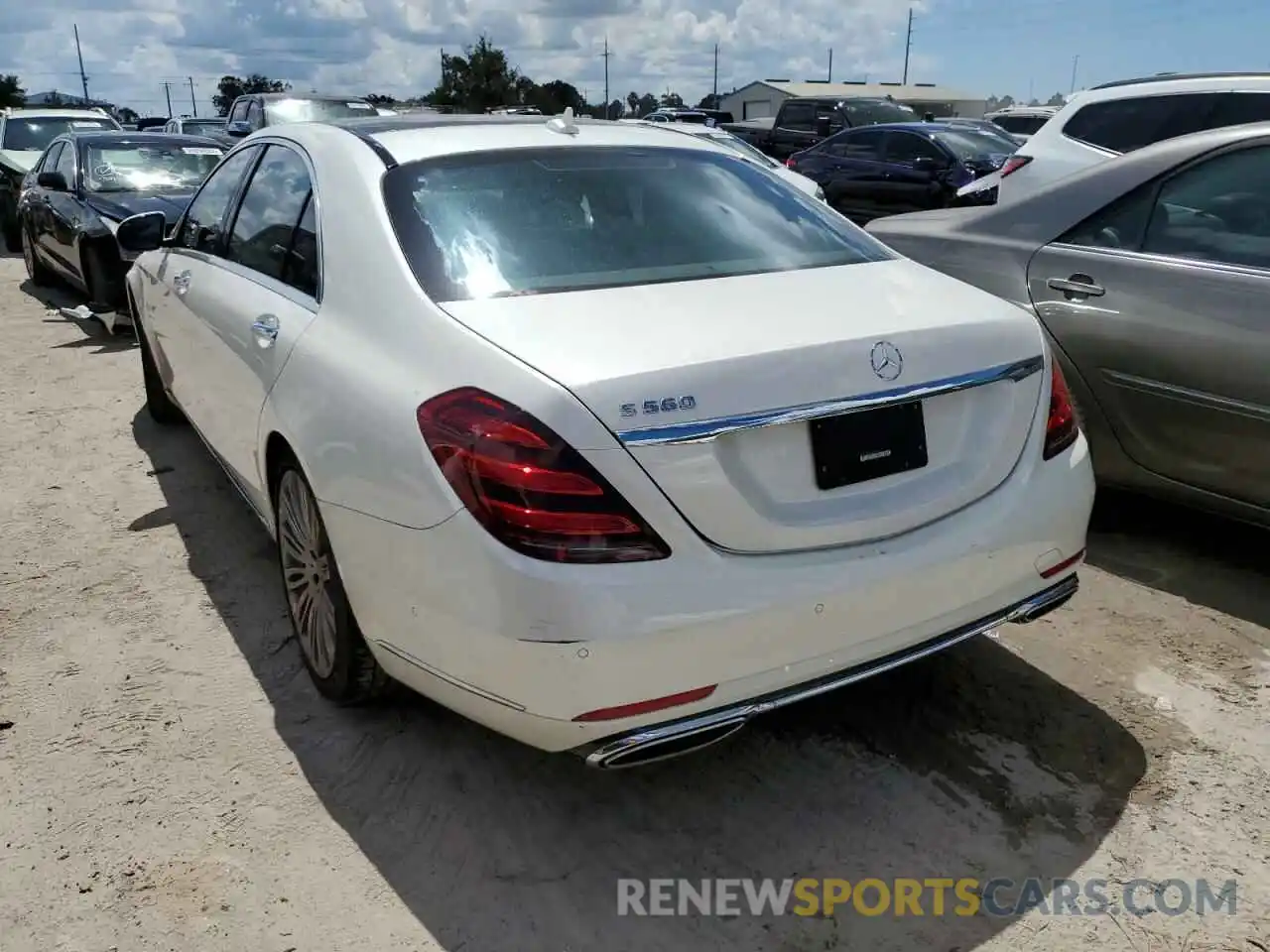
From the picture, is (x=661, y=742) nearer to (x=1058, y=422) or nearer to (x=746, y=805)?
(x=746, y=805)

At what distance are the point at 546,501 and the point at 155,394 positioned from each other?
423 cm

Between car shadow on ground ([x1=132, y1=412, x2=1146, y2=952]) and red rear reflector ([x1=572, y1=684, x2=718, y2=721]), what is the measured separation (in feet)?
1.60

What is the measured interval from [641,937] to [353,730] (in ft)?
3.62

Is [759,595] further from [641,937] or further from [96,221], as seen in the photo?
[96,221]

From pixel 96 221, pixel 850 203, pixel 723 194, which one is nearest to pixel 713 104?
pixel 850 203

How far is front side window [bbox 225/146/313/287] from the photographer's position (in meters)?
3.30

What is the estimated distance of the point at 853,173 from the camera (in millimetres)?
13281

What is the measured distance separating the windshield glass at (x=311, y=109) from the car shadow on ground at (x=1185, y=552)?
12.1 m

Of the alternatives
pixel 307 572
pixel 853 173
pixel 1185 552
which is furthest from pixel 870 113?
pixel 307 572

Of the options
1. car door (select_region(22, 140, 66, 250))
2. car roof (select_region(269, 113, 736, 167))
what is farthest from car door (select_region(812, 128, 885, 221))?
car roof (select_region(269, 113, 736, 167))

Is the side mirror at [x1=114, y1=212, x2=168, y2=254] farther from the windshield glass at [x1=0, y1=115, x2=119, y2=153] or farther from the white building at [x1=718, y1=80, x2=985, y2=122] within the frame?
the white building at [x1=718, y1=80, x2=985, y2=122]

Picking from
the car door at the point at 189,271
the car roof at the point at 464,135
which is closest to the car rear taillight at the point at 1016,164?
the car roof at the point at 464,135

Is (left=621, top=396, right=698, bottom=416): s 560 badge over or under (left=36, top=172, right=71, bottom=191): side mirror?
over

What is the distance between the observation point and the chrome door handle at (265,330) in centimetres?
308
